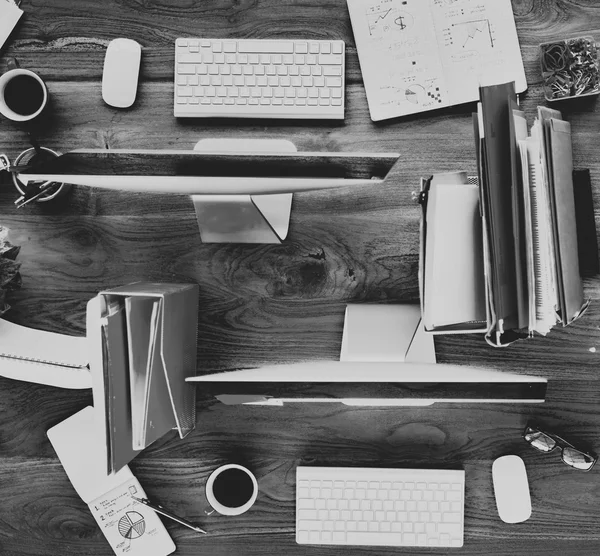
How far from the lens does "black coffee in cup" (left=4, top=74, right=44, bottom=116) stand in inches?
47.0

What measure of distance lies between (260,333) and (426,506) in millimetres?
491

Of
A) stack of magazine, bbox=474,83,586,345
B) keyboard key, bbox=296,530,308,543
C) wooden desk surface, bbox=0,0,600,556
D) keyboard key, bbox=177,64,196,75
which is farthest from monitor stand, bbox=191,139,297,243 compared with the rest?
keyboard key, bbox=296,530,308,543

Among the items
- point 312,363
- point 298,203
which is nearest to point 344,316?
point 312,363

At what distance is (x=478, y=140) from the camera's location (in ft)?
2.80

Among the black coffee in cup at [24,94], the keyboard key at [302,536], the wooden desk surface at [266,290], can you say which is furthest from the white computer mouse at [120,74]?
the keyboard key at [302,536]

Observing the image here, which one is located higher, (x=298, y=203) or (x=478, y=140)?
(x=478, y=140)

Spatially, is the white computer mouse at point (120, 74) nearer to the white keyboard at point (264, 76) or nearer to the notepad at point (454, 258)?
the white keyboard at point (264, 76)

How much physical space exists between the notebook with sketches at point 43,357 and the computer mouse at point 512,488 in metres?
0.86

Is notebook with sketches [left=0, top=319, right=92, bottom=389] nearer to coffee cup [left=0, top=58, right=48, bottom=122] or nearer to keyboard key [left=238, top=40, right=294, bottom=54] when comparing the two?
coffee cup [left=0, top=58, right=48, bottom=122]

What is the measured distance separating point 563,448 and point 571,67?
2.55 feet

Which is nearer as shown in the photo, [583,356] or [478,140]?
[478,140]

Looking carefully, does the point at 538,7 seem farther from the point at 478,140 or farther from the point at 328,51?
the point at 478,140

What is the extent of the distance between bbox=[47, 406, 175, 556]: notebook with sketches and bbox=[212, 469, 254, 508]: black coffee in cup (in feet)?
0.49

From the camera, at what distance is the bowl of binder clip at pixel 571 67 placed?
1174mm
